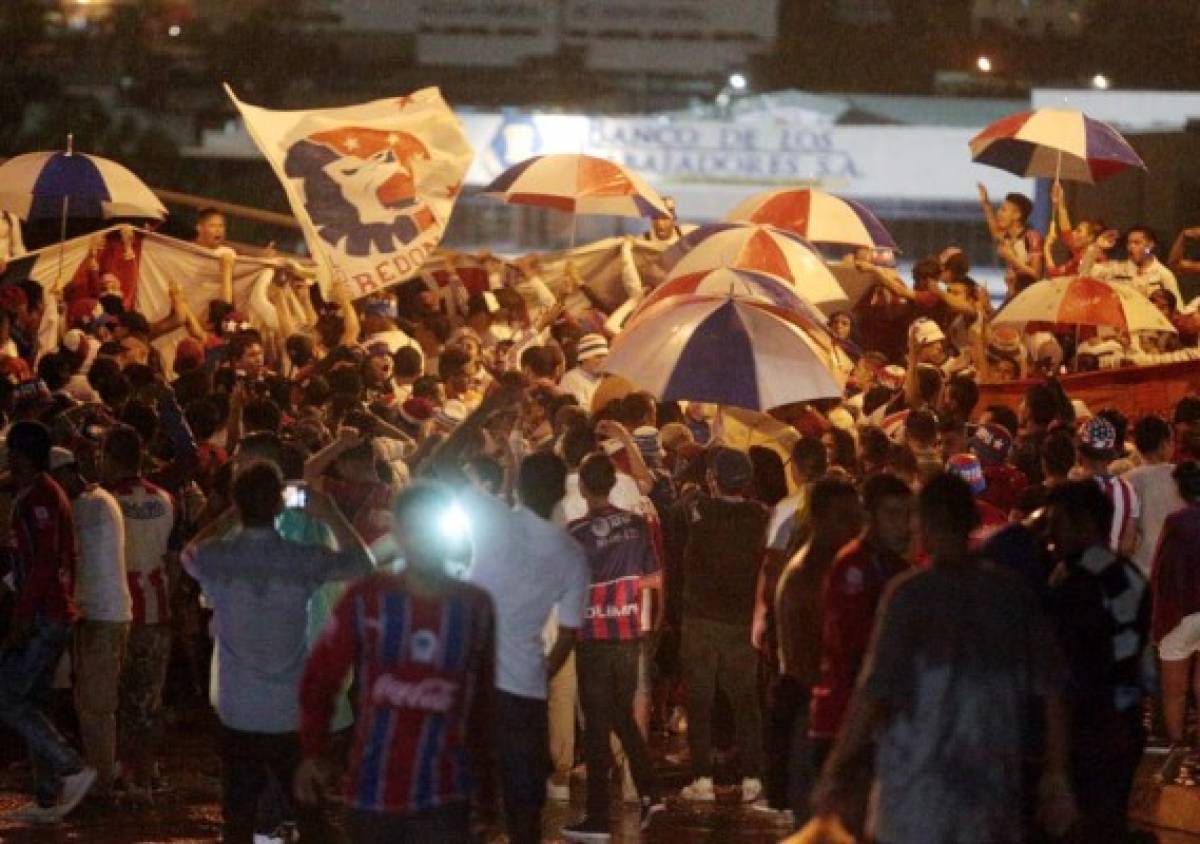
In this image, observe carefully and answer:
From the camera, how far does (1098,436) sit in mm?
12859

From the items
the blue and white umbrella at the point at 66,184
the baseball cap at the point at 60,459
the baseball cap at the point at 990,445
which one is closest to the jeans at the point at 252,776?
the baseball cap at the point at 60,459

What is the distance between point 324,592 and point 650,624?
6.72ft

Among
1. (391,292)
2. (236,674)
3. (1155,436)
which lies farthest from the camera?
(391,292)

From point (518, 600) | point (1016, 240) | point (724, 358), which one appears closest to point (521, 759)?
point (518, 600)

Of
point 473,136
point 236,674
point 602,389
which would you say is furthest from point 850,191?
point 236,674

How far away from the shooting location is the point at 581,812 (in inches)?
498

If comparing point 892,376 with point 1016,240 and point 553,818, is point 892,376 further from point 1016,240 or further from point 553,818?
point 553,818

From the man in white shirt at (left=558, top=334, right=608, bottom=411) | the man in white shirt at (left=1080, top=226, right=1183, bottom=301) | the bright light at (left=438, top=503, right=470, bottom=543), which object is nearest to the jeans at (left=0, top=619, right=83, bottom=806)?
the bright light at (left=438, top=503, right=470, bottom=543)

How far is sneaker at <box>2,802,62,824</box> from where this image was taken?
11.9 meters

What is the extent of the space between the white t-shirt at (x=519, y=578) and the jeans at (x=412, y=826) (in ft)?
6.78

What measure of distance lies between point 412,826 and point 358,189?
10217 millimetres

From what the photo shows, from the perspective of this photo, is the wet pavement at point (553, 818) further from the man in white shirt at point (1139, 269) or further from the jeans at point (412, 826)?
the man in white shirt at point (1139, 269)

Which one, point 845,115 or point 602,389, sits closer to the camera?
point 602,389

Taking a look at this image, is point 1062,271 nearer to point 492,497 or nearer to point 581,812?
point 581,812
